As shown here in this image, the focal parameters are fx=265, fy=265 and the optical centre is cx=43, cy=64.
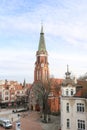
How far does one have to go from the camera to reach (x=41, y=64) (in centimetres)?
8106

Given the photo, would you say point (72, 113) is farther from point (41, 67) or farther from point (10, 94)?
point (10, 94)

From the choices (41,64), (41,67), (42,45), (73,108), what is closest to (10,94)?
(41,67)

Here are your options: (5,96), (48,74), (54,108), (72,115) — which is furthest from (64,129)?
(5,96)

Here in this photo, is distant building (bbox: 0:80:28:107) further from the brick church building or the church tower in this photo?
the church tower

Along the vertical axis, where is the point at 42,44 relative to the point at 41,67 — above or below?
above

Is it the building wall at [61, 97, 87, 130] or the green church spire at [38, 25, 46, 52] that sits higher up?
the green church spire at [38, 25, 46, 52]

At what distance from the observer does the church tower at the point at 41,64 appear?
80.9 meters

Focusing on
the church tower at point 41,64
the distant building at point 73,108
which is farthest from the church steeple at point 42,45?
the distant building at point 73,108

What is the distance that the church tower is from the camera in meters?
80.9

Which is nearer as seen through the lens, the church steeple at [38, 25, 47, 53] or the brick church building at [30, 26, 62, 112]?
the brick church building at [30, 26, 62, 112]

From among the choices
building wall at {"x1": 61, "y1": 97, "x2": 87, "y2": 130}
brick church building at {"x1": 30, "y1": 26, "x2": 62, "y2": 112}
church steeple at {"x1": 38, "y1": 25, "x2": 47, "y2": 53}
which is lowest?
building wall at {"x1": 61, "y1": 97, "x2": 87, "y2": 130}

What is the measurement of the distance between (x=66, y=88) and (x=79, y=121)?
5410mm

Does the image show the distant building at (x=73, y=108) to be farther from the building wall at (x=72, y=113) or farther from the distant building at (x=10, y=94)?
the distant building at (x=10, y=94)

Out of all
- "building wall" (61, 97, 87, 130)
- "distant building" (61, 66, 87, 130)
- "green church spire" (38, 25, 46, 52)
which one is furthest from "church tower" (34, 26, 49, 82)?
"building wall" (61, 97, 87, 130)
